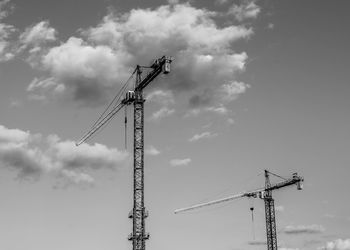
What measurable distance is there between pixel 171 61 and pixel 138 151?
14889 mm

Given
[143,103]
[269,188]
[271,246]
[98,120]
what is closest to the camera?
[143,103]

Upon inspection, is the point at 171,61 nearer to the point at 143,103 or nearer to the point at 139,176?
the point at 143,103

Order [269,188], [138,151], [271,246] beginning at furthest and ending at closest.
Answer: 1. [269,188]
2. [271,246]
3. [138,151]

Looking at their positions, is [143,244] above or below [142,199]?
below

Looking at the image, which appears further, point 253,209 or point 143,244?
point 253,209

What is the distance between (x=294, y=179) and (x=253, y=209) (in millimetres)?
15056

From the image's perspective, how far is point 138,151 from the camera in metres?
78.9

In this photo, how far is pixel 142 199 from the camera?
75.4 m

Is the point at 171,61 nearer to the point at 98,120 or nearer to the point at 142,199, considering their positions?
the point at 142,199

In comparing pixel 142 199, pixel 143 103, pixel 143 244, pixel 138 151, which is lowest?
pixel 143 244

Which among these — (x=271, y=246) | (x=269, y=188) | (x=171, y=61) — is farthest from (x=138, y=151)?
(x=269, y=188)

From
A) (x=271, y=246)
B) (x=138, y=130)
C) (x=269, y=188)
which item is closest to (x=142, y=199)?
(x=138, y=130)

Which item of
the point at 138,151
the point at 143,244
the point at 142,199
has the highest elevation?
the point at 138,151

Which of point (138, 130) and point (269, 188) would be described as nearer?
point (138, 130)
